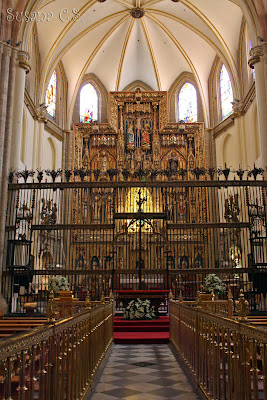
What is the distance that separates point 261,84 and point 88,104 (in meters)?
14.0

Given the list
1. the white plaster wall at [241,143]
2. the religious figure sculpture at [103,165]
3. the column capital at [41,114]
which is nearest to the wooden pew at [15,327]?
the white plaster wall at [241,143]

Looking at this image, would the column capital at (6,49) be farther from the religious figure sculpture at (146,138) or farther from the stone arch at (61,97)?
the religious figure sculpture at (146,138)

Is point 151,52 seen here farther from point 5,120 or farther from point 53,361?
Result: point 53,361

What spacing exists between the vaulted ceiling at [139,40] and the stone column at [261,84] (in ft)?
21.0

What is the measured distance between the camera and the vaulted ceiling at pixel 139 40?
21641mm

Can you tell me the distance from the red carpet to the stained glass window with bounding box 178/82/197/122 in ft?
57.6

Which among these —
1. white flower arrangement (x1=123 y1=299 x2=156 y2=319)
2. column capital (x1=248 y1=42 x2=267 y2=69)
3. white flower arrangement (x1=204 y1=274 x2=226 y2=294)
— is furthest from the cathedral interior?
white flower arrangement (x1=123 y1=299 x2=156 y2=319)

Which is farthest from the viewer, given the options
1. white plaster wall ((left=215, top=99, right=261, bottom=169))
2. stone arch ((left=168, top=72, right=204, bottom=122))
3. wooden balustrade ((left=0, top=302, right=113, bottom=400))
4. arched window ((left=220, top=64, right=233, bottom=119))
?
stone arch ((left=168, top=72, right=204, bottom=122))

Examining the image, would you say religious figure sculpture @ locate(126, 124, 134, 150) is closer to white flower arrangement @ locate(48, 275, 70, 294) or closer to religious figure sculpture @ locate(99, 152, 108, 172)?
religious figure sculpture @ locate(99, 152, 108, 172)

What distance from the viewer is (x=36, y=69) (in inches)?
855

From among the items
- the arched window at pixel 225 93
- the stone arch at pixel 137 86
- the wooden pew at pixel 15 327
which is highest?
the stone arch at pixel 137 86

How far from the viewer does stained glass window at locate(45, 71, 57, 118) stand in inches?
925

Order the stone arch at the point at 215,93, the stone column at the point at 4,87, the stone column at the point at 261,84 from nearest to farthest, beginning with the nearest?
the stone column at the point at 4,87, the stone column at the point at 261,84, the stone arch at the point at 215,93

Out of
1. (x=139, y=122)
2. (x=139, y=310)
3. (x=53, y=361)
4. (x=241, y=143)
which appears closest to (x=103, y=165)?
(x=139, y=122)
